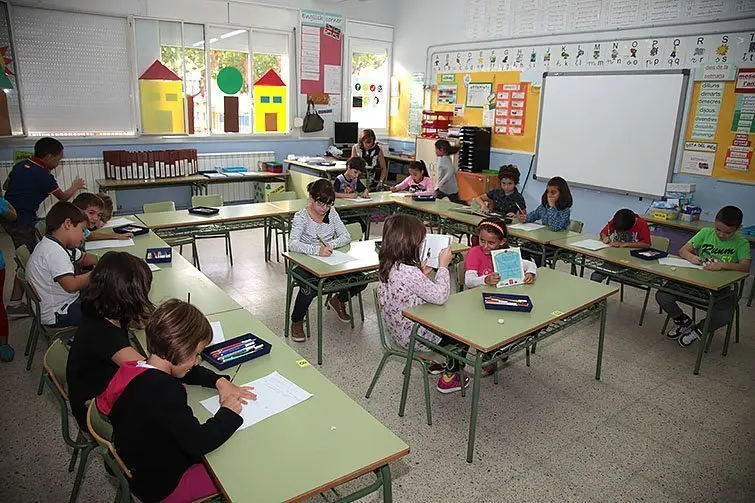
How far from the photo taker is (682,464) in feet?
9.67

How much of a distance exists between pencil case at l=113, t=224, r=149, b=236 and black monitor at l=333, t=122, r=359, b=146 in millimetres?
5580

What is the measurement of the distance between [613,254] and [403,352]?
2.27m

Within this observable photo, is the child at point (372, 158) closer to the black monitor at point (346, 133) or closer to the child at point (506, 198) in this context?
the black monitor at point (346, 133)

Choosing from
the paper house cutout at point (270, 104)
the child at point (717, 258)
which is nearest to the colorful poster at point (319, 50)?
the paper house cutout at point (270, 104)

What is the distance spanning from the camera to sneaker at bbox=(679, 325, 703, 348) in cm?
440

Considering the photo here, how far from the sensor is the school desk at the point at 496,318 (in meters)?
2.74

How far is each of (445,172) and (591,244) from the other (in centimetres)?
307

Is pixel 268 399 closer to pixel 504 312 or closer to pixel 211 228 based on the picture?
pixel 504 312

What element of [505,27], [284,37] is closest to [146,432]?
[505,27]

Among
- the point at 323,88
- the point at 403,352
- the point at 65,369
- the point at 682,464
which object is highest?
the point at 323,88

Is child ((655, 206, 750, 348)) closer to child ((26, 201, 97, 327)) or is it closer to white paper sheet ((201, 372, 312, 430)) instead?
white paper sheet ((201, 372, 312, 430))

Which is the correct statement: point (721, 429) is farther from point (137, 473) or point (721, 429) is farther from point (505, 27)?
point (505, 27)

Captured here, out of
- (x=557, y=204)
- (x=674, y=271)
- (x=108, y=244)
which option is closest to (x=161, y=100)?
(x=108, y=244)

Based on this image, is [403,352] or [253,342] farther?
[403,352]
